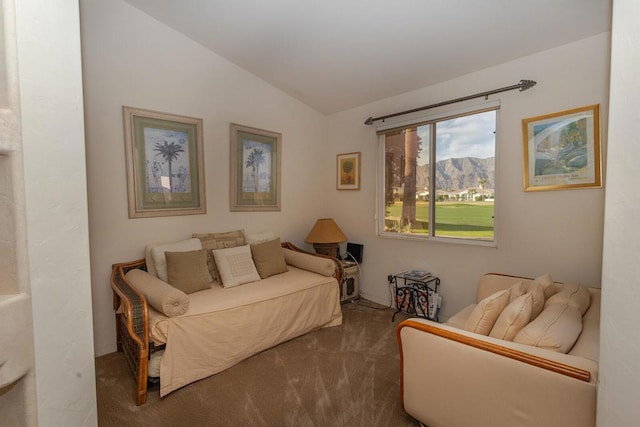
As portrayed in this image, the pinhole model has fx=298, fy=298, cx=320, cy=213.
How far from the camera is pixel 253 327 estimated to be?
95.3 inches

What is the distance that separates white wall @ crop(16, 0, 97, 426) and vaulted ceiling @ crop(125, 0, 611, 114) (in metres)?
2.00

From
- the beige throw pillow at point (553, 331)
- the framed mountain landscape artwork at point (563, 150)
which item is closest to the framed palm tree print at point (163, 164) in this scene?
the beige throw pillow at point (553, 331)

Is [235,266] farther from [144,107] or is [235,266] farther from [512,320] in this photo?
[512,320]

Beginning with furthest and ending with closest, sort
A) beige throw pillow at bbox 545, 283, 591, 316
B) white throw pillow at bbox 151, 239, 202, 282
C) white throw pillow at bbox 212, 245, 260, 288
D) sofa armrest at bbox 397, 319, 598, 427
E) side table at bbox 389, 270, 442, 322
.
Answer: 1. side table at bbox 389, 270, 442, 322
2. white throw pillow at bbox 212, 245, 260, 288
3. white throw pillow at bbox 151, 239, 202, 282
4. beige throw pillow at bbox 545, 283, 591, 316
5. sofa armrest at bbox 397, 319, 598, 427

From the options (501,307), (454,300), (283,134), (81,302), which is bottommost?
(454,300)

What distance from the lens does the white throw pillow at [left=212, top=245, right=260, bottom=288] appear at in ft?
9.16

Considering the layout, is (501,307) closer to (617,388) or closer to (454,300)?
(617,388)

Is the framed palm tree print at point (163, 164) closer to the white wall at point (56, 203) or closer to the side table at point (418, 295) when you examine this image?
the white wall at point (56, 203)

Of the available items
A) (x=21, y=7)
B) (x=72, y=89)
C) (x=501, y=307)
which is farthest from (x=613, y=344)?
(x=21, y=7)

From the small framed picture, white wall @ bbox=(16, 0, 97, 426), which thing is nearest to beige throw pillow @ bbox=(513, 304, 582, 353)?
white wall @ bbox=(16, 0, 97, 426)

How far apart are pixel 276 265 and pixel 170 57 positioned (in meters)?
2.27

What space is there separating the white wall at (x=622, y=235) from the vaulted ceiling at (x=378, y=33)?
155cm

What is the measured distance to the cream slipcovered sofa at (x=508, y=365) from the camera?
1.18 m

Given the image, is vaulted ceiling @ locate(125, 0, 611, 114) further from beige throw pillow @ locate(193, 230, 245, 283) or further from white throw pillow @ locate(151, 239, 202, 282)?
white throw pillow @ locate(151, 239, 202, 282)
